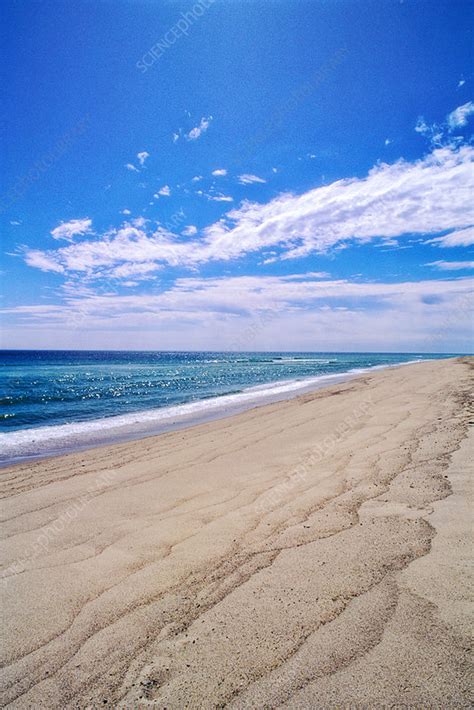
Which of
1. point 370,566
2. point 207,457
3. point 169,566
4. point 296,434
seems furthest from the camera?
point 296,434

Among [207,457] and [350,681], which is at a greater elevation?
[350,681]

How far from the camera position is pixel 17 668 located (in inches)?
92.8

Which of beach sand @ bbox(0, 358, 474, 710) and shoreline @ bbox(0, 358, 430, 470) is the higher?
beach sand @ bbox(0, 358, 474, 710)

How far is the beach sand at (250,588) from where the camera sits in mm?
1998

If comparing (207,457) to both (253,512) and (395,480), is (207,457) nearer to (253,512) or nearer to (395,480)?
(253,512)

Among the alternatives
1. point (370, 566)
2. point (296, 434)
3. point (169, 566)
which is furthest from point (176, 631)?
point (296, 434)

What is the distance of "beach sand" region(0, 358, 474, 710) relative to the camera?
200 cm

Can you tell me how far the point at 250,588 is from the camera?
2.83 meters

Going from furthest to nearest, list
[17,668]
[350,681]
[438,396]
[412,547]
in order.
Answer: [438,396] → [412,547] → [17,668] → [350,681]

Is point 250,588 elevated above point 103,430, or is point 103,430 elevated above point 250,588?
point 250,588

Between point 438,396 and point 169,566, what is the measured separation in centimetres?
1139

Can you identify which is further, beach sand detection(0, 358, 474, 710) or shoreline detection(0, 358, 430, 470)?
shoreline detection(0, 358, 430, 470)

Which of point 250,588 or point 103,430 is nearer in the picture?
point 250,588

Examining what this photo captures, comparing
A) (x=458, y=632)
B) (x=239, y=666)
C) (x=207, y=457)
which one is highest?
(x=458, y=632)
